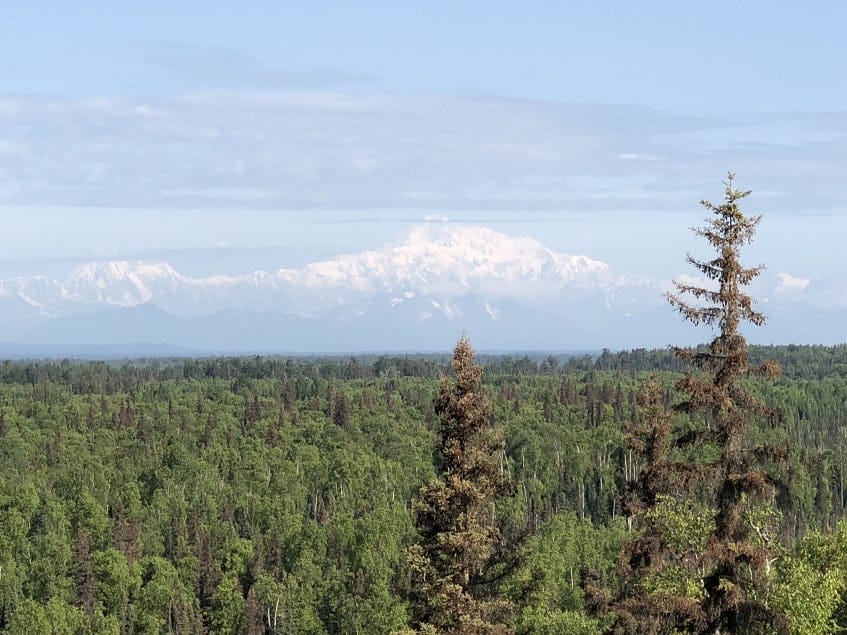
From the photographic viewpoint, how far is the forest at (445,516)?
24766 mm

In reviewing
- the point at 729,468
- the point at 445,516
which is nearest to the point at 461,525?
the point at 445,516

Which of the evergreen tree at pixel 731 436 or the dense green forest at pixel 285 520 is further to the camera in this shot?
the dense green forest at pixel 285 520

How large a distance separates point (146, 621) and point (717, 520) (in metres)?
77.2

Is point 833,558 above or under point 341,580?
above

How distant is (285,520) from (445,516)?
103725mm

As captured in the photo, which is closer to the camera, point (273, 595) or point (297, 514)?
point (273, 595)

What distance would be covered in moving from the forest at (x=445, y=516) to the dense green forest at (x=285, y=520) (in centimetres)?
28

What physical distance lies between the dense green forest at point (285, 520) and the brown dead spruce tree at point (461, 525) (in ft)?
3.72

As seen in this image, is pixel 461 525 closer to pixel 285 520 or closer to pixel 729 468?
pixel 729 468

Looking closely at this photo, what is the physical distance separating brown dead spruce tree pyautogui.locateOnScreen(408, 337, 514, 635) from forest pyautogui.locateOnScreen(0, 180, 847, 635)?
0.06 metres

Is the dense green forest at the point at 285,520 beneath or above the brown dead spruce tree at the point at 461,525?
beneath

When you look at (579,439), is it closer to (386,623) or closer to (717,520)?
(386,623)

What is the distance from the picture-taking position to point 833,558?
95.1 feet

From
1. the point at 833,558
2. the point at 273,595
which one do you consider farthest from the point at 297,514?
the point at 833,558
